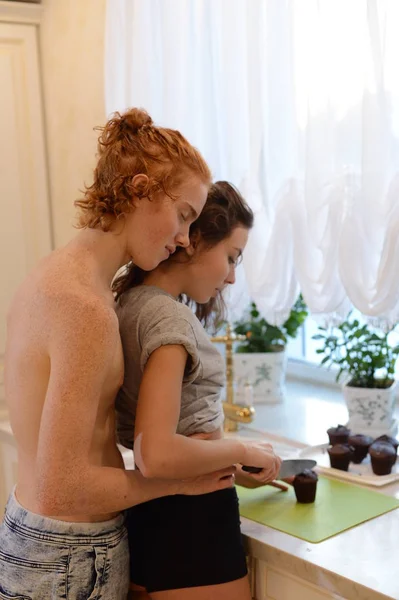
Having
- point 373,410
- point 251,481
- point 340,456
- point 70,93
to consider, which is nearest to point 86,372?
point 251,481

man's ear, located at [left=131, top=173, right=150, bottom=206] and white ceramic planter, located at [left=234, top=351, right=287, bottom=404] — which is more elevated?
man's ear, located at [left=131, top=173, right=150, bottom=206]

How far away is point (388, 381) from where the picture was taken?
5.89ft

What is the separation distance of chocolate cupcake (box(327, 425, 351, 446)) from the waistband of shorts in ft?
2.11

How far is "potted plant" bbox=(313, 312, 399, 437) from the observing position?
1.76 m

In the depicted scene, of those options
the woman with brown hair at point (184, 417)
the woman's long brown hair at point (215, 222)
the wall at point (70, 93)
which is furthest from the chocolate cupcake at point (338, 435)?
the wall at point (70, 93)

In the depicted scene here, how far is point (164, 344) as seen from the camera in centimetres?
111

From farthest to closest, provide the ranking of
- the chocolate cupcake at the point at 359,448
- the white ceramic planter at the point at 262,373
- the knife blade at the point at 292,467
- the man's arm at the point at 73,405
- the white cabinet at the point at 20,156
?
the white cabinet at the point at 20,156
the white ceramic planter at the point at 262,373
the chocolate cupcake at the point at 359,448
the knife blade at the point at 292,467
the man's arm at the point at 73,405

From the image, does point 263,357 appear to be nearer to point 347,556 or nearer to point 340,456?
point 340,456

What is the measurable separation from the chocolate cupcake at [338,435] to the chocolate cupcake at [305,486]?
0.86 feet

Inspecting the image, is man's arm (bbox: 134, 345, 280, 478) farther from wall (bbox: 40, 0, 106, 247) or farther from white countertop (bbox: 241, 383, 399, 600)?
wall (bbox: 40, 0, 106, 247)

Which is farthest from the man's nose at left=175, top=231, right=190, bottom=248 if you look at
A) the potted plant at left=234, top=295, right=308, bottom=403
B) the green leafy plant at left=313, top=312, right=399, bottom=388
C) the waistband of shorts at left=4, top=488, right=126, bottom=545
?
the potted plant at left=234, top=295, right=308, bottom=403

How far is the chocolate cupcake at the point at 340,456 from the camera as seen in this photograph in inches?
62.9

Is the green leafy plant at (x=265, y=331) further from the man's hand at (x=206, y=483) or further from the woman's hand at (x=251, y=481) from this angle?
the man's hand at (x=206, y=483)

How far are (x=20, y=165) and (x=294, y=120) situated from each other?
118 cm
